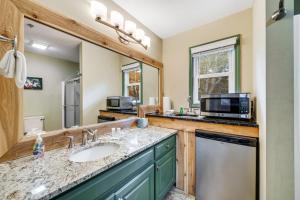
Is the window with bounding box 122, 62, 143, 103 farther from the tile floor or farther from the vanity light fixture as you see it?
the tile floor

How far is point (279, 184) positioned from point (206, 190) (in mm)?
877

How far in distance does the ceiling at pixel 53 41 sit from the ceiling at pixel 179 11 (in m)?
0.88

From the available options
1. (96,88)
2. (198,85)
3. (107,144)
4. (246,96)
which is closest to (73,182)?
(107,144)

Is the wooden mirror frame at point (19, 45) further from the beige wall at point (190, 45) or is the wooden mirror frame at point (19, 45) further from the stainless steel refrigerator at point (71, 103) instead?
the beige wall at point (190, 45)

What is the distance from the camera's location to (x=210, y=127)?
1669mm

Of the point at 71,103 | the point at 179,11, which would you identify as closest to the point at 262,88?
the point at 179,11

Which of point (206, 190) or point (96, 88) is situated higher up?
point (96, 88)

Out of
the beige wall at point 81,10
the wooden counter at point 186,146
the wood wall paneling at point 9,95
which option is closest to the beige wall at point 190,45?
the wooden counter at point 186,146

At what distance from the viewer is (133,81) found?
209 cm

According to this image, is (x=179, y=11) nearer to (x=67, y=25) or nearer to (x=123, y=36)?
(x=123, y=36)

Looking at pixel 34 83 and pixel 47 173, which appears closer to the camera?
pixel 47 173

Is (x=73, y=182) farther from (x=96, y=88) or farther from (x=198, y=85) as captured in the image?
(x=198, y=85)

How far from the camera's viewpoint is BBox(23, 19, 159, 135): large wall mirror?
1.08 meters

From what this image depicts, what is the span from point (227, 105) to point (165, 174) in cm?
111
